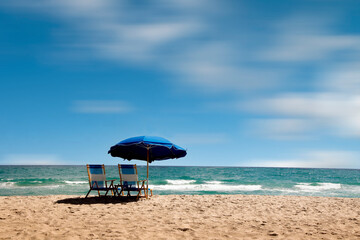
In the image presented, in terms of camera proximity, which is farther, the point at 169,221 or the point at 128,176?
the point at 128,176

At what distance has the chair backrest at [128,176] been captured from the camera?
965cm

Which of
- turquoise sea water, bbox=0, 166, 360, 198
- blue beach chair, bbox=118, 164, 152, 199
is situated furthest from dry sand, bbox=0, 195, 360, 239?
turquoise sea water, bbox=0, 166, 360, 198

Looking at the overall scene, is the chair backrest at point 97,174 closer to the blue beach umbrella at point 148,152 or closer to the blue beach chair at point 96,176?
the blue beach chair at point 96,176

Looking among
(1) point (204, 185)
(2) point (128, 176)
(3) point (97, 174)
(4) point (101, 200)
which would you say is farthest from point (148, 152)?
(1) point (204, 185)

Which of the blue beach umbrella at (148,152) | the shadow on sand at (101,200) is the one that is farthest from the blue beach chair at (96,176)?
the blue beach umbrella at (148,152)

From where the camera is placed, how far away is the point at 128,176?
9.71 metres

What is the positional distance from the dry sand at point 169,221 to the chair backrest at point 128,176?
694 millimetres

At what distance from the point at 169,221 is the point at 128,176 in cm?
351

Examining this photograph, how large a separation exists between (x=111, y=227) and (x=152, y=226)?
0.76m

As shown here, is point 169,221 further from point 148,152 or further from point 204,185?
point 204,185

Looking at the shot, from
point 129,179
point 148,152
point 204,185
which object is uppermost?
point 148,152

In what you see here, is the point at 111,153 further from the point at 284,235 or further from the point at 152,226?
the point at 284,235

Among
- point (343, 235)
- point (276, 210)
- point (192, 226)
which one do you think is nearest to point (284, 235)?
point (343, 235)

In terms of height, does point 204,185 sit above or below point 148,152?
below
